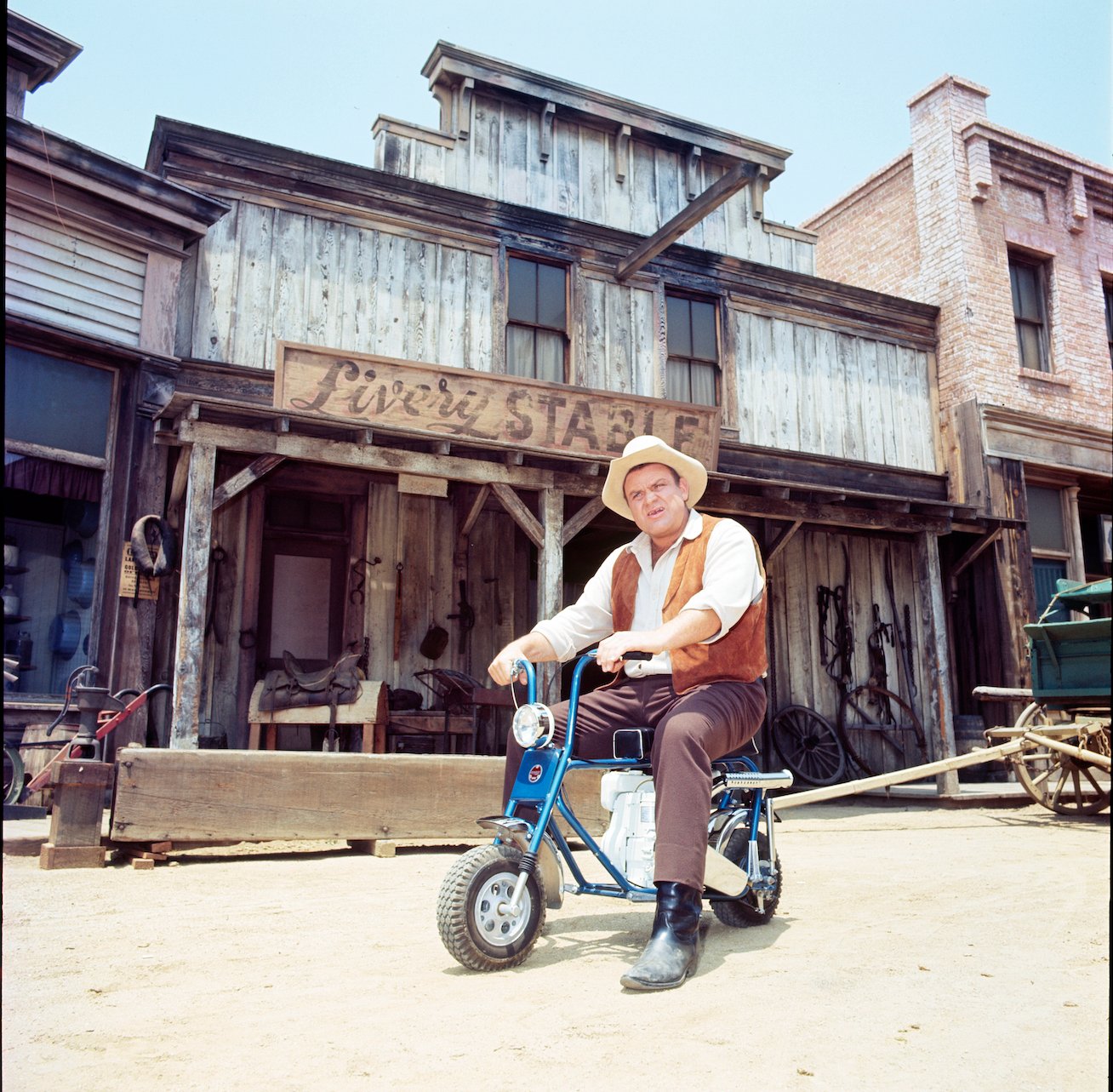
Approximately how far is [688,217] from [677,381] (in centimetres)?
200

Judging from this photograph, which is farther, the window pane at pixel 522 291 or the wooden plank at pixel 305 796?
the window pane at pixel 522 291

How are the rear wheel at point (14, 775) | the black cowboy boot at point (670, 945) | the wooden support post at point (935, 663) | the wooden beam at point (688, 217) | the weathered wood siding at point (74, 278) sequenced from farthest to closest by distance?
the wooden support post at point (935, 663)
the wooden beam at point (688, 217)
the weathered wood siding at point (74, 278)
the rear wheel at point (14, 775)
the black cowboy boot at point (670, 945)

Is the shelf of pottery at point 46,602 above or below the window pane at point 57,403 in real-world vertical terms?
below

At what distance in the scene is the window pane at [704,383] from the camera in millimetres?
11586

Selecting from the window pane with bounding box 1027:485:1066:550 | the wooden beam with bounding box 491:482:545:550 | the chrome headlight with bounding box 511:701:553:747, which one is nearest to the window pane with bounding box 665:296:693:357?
the wooden beam with bounding box 491:482:545:550

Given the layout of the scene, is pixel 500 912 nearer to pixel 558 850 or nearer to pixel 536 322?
pixel 558 850

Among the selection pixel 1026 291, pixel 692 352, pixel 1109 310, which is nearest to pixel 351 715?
pixel 692 352

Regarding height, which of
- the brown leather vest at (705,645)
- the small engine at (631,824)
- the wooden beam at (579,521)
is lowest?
the small engine at (631,824)

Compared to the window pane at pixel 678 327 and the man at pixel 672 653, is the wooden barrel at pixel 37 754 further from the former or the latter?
the window pane at pixel 678 327

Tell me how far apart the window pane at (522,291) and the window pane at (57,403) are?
4168 millimetres

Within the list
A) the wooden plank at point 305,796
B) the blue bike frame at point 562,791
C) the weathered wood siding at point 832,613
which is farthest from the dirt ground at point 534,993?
the weathered wood siding at point 832,613

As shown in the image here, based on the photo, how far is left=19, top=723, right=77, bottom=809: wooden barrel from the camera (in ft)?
24.5

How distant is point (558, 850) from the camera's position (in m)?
3.62

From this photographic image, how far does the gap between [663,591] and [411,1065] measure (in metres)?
1.87
